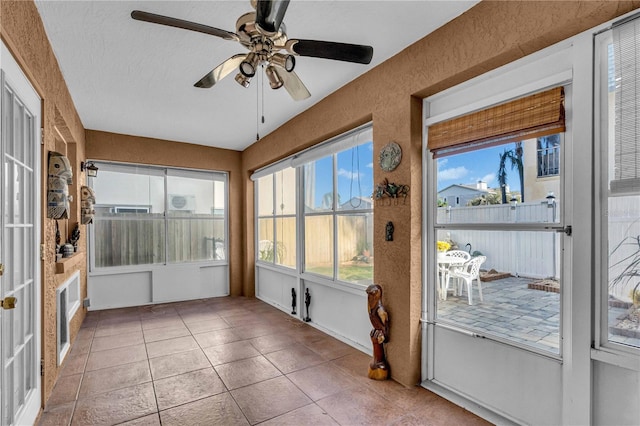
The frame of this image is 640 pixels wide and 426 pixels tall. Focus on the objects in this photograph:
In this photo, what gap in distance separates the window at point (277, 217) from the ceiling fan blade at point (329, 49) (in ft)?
9.14

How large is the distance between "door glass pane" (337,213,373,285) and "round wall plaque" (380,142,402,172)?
27.2 inches

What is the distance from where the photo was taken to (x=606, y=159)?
160 cm

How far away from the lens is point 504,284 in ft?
6.98

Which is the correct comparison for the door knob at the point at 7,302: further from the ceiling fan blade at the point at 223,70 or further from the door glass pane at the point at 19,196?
the ceiling fan blade at the point at 223,70

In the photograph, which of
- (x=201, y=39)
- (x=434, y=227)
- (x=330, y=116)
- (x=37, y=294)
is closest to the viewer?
(x=37, y=294)

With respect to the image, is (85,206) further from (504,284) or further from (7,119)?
(504,284)

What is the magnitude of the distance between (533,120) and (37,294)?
10.7 ft

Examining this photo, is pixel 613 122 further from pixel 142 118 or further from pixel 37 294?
pixel 142 118

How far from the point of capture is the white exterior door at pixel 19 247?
63.8 inches

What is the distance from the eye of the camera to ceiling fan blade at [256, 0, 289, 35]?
1.15 metres

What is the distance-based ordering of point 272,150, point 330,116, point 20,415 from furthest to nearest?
point 272,150
point 330,116
point 20,415

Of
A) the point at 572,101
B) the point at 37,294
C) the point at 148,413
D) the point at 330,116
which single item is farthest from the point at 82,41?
the point at 572,101

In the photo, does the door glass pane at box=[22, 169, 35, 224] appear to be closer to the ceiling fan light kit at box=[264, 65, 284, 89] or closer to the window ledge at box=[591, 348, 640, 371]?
the ceiling fan light kit at box=[264, 65, 284, 89]

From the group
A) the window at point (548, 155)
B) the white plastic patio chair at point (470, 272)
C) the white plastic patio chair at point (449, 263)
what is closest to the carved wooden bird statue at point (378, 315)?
the white plastic patio chair at point (449, 263)
